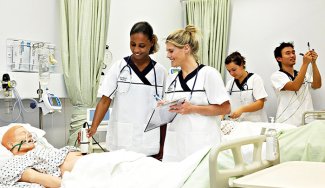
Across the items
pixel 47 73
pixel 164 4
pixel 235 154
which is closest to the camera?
pixel 235 154

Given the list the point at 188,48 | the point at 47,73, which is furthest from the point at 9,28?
the point at 188,48

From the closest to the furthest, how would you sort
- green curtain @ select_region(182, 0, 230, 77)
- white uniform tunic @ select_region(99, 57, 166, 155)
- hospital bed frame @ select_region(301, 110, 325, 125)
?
1. white uniform tunic @ select_region(99, 57, 166, 155)
2. hospital bed frame @ select_region(301, 110, 325, 125)
3. green curtain @ select_region(182, 0, 230, 77)

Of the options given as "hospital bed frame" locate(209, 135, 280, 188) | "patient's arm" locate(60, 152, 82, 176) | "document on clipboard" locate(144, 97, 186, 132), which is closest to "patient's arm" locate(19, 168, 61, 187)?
"patient's arm" locate(60, 152, 82, 176)

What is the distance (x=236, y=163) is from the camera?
1.36 metres

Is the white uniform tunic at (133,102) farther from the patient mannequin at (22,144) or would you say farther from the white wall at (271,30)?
the white wall at (271,30)

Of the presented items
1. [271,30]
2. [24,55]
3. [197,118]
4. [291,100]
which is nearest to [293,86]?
[291,100]

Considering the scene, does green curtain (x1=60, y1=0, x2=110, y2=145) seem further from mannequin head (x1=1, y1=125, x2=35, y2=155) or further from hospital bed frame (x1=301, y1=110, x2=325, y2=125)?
hospital bed frame (x1=301, y1=110, x2=325, y2=125)

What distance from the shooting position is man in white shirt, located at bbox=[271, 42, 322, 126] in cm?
297

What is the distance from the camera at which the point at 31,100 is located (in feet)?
10.2

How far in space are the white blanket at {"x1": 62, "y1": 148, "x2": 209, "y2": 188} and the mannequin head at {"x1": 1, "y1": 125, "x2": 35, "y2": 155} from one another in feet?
1.84

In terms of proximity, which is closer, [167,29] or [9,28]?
[9,28]

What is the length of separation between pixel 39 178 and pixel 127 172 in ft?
1.47

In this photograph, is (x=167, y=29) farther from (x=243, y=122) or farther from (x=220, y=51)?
(x=243, y=122)

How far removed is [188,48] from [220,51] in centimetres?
177
